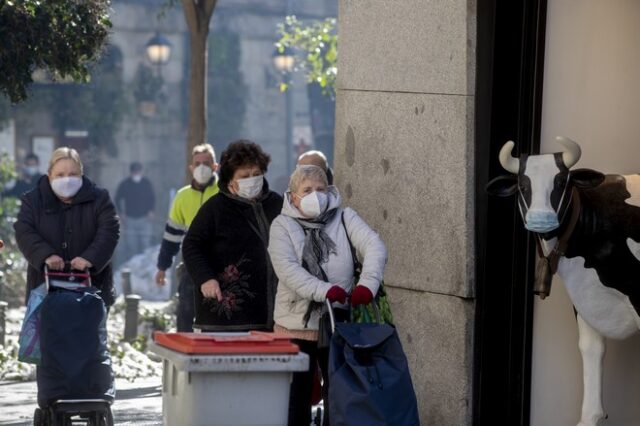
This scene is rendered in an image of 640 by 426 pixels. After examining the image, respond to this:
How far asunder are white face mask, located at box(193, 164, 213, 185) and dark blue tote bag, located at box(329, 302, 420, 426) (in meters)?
5.93

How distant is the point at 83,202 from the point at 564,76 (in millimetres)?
3047

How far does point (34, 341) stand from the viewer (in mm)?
9828

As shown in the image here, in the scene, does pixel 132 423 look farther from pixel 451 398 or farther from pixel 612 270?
pixel 612 270

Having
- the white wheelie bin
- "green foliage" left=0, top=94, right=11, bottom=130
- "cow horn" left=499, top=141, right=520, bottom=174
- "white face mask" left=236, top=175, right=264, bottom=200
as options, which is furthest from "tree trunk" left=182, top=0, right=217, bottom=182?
"green foliage" left=0, top=94, right=11, bottom=130

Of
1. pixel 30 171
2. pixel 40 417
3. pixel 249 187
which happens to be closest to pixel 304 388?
pixel 249 187

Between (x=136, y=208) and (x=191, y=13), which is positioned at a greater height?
(x=191, y=13)

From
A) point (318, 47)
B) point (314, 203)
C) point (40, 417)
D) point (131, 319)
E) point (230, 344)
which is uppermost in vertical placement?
point (318, 47)

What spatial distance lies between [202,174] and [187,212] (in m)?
0.34

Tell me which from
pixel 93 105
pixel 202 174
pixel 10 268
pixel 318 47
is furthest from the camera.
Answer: pixel 93 105

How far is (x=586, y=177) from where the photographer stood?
8.46 meters

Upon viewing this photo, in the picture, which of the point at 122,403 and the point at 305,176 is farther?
the point at 122,403

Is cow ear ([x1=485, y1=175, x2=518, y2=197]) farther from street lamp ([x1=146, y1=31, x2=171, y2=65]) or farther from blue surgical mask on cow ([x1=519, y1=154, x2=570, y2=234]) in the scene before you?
street lamp ([x1=146, y1=31, x2=171, y2=65])

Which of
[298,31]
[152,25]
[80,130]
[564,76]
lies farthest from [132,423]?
[152,25]

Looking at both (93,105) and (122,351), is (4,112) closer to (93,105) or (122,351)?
(93,105)
